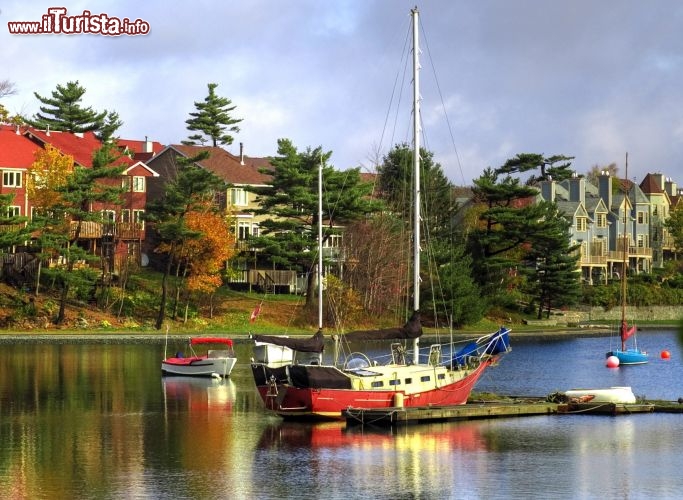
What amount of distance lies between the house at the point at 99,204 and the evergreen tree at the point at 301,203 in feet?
36.2

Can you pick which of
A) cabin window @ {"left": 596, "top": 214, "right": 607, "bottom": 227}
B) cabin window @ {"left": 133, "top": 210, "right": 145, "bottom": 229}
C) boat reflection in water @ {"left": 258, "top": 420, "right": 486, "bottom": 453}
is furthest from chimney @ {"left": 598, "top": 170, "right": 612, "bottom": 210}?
boat reflection in water @ {"left": 258, "top": 420, "right": 486, "bottom": 453}

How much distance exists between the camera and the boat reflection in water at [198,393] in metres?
54.1

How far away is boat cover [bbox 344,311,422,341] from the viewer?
48.5m

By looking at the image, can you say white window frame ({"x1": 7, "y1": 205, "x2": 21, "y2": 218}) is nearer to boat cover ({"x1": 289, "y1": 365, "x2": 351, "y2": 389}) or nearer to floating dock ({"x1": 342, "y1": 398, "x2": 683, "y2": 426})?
boat cover ({"x1": 289, "y1": 365, "x2": 351, "y2": 389})

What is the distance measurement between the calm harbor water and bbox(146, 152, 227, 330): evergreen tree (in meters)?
36.7

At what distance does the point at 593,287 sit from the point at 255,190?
43.2 m

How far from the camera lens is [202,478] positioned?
36438mm

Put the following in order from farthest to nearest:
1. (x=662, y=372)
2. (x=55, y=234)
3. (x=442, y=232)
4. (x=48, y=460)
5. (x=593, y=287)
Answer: (x=593, y=287) → (x=442, y=232) → (x=55, y=234) → (x=662, y=372) → (x=48, y=460)

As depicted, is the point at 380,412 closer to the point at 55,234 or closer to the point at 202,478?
the point at 202,478

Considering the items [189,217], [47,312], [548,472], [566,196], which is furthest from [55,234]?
[566,196]

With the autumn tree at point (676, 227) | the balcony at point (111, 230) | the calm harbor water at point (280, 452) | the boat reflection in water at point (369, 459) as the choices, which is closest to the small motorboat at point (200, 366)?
the calm harbor water at point (280, 452)

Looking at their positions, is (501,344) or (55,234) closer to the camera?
(501,344)

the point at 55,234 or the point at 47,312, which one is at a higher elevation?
the point at 55,234

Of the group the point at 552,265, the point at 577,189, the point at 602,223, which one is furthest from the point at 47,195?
the point at 602,223
